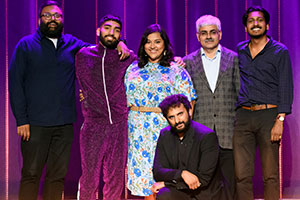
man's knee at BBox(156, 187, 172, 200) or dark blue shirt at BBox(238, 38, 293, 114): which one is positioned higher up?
dark blue shirt at BBox(238, 38, 293, 114)

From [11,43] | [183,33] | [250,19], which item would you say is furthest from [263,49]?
[11,43]

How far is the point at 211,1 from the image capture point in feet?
14.5

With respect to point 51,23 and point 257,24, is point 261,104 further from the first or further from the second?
point 51,23

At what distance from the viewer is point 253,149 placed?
337cm

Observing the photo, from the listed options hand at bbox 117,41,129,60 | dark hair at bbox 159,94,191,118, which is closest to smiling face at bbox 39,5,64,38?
hand at bbox 117,41,129,60

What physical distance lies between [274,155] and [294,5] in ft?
6.46

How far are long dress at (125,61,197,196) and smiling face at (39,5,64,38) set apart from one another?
29.5 inches

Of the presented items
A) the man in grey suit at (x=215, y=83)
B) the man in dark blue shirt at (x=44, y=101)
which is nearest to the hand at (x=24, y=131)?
the man in dark blue shirt at (x=44, y=101)

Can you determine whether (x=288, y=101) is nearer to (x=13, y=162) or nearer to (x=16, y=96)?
(x=16, y=96)

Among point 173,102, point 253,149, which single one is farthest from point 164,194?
point 253,149

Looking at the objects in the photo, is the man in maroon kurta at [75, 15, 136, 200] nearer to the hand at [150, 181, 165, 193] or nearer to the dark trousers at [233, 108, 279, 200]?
the hand at [150, 181, 165, 193]

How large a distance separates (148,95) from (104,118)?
1.32 ft

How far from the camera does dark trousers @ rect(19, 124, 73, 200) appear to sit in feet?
10.8

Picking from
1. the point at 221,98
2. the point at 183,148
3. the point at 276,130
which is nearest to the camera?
the point at 183,148
